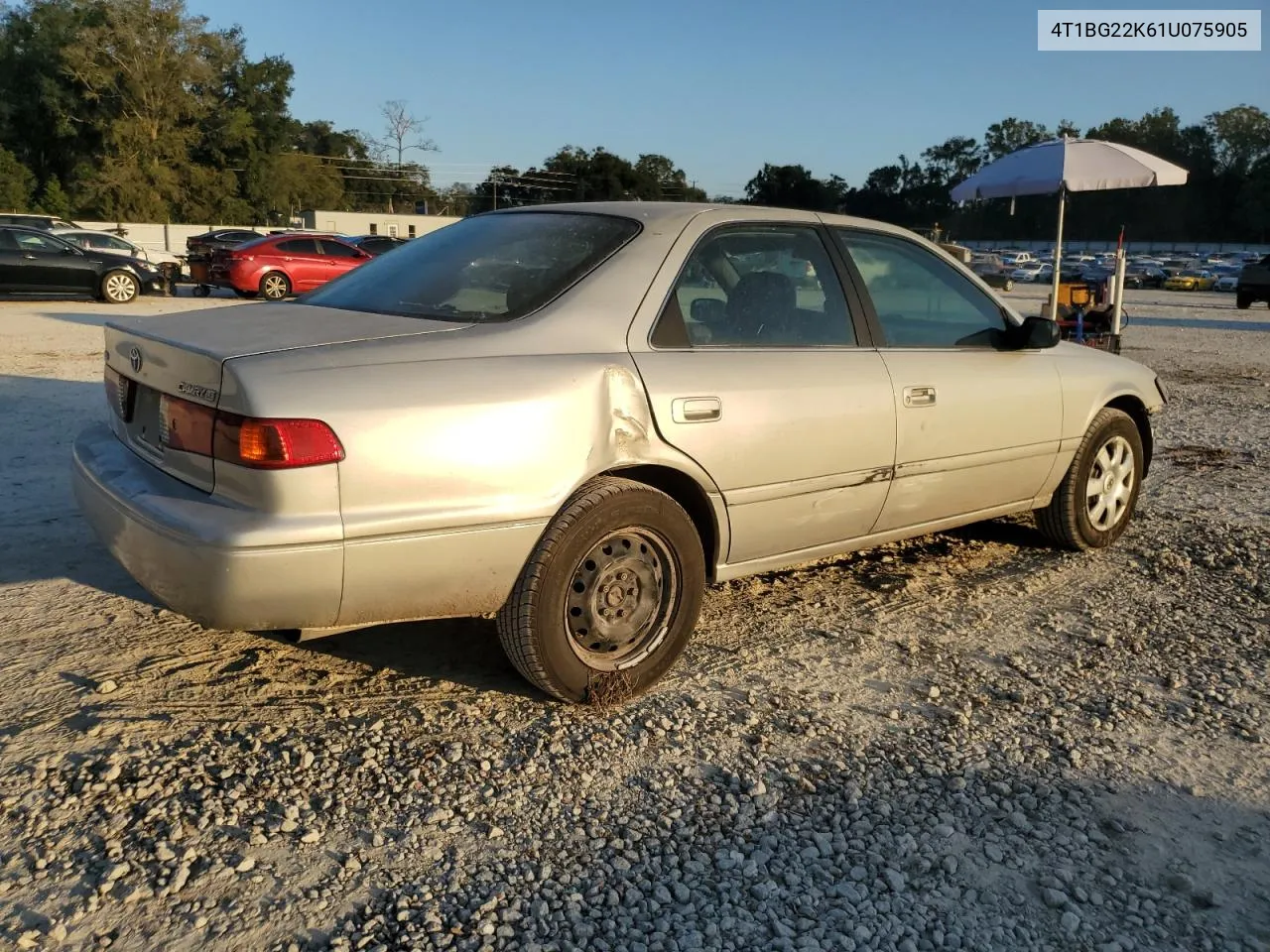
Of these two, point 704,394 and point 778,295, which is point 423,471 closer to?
point 704,394

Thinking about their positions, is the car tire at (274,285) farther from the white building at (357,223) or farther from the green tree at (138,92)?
the white building at (357,223)

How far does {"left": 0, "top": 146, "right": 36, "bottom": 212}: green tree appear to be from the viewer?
2048 inches

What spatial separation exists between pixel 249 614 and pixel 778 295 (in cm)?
219

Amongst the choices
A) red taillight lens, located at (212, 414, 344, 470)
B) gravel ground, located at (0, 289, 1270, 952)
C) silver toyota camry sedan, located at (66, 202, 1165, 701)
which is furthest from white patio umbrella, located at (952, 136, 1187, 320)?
red taillight lens, located at (212, 414, 344, 470)

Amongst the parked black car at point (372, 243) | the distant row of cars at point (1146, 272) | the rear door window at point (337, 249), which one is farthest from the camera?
the distant row of cars at point (1146, 272)

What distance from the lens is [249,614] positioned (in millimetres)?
2783

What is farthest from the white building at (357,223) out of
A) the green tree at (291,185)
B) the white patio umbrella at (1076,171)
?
the white patio umbrella at (1076,171)

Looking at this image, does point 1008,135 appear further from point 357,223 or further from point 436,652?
point 436,652

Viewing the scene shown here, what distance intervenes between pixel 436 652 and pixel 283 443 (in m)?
1.31

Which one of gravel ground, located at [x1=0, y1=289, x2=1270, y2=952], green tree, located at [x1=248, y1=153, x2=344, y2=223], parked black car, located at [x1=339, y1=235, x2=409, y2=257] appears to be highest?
green tree, located at [x1=248, y1=153, x2=344, y2=223]

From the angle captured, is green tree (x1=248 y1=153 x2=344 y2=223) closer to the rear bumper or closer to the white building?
the white building

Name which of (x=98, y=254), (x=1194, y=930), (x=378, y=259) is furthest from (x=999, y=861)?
(x=98, y=254)

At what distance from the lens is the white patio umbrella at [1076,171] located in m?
11.6

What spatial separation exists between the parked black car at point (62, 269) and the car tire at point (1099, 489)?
18128mm
